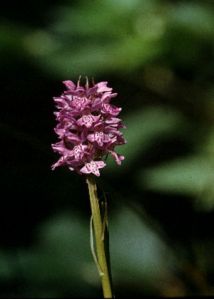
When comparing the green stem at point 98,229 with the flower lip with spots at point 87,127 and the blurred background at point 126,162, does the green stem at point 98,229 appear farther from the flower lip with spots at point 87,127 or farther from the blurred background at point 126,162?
Answer: the blurred background at point 126,162

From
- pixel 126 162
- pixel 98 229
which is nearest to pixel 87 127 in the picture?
pixel 98 229

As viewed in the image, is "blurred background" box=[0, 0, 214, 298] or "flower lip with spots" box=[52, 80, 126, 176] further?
"blurred background" box=[0, 0, 214, 298]

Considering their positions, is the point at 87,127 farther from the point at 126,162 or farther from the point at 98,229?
the point at 126,162

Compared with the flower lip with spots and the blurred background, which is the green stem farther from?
the blurred background

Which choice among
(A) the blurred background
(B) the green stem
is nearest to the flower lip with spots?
(B) the green stem

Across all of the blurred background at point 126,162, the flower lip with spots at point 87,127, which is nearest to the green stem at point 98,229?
the flower lip with spots at point 87,127

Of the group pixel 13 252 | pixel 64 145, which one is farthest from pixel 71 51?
pixel 64 145
